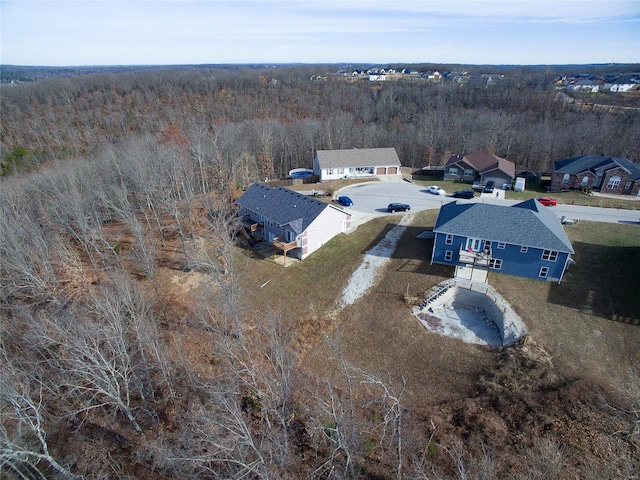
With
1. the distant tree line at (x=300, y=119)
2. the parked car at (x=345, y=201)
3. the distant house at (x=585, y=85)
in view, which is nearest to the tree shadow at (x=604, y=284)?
the parked car at (x=345, y=201)

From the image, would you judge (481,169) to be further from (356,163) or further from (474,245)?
(474,245)

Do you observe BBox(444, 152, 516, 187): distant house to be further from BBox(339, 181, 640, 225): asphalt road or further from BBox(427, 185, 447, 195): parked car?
BBox(427, 185, 447, 195): parked car

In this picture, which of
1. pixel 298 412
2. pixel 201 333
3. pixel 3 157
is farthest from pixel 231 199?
pixel 3 157

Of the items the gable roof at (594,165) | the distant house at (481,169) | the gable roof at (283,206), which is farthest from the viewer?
the distant house at (481,169)

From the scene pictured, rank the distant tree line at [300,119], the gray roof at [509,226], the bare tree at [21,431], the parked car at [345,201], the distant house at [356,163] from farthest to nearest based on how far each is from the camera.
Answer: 1. the distant tree line at [300,119]
2. the distant house at [356,163]
3. the parked car at [345,201]
4. the gray roof at [509,226]
5. the bare tree at [21,431]

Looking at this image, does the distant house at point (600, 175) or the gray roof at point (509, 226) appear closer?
the gray roof at point (509, 226)

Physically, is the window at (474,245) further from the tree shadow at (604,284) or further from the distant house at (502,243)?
the tree shadow at (604,284)

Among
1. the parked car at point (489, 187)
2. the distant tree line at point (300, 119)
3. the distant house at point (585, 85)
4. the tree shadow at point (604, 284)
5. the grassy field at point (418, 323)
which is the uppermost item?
the distant house at point (585, 85)

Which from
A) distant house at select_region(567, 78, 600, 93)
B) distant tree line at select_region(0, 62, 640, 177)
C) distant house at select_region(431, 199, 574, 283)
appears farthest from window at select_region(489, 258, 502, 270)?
distant house at select_region(567, 78, 600, 93)
